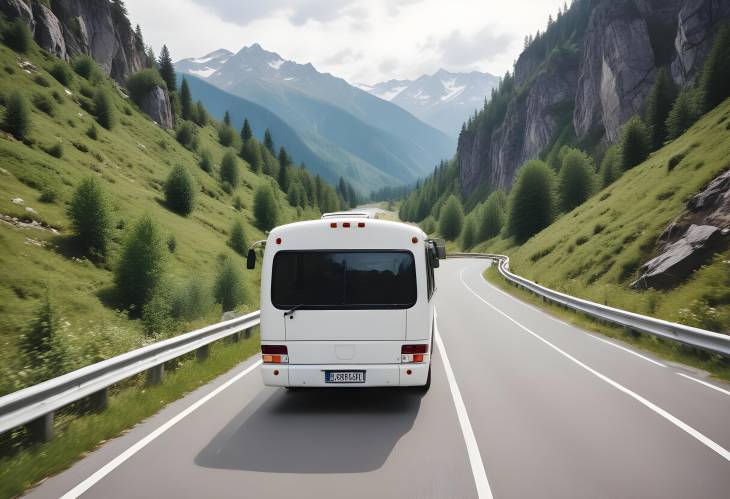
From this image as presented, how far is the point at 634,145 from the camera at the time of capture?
191 feet

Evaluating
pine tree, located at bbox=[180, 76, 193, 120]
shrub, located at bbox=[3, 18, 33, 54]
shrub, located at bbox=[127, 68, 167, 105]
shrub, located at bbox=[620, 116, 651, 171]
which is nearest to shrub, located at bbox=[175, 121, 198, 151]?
shrub, located at bbox=[127, 68, 167, 105]

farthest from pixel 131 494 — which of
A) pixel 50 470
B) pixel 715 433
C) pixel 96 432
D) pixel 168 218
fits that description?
pixel 168 218

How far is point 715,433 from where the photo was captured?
574 centimetres

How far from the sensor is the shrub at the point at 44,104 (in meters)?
67.9

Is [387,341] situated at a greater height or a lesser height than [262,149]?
lesser

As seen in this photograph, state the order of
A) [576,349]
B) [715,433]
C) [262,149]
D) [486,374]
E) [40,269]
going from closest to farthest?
[715,433], [486,374], [576,349], [40,269], [262,149]

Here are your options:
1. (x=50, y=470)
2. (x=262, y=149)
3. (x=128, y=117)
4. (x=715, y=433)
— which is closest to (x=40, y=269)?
(x=50, y=470)

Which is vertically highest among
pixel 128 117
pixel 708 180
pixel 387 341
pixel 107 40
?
pixel 107 40

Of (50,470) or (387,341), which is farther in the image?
(387,341)

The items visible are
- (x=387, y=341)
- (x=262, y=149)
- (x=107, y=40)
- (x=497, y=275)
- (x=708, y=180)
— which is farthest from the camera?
(x=262, y=149)

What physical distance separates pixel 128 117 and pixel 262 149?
42.0 m

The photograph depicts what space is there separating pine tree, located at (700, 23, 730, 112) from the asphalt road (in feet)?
183

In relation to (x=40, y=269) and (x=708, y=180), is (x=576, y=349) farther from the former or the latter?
(x=40, y=269)

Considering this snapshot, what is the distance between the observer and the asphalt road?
4520 mm
